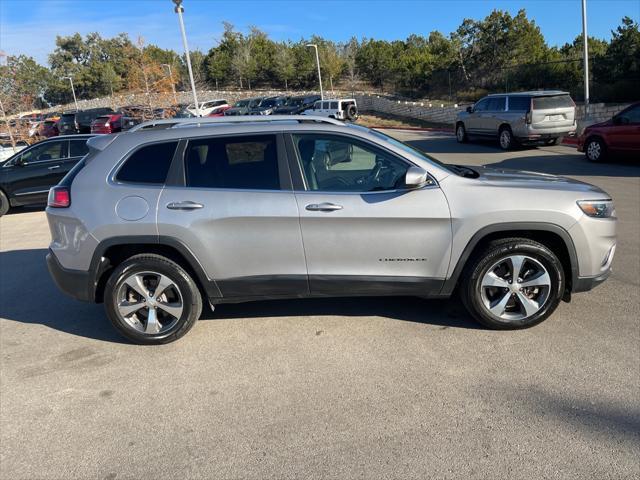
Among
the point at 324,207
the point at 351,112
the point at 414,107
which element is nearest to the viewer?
the point at 324,207

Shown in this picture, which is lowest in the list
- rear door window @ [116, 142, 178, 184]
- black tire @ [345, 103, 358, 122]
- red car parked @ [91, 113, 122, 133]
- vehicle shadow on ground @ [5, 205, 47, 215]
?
vehicle shadow on ground @ [5, 205, 47, 215]

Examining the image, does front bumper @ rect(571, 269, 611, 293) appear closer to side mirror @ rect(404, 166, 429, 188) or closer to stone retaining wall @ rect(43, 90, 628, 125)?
side mirror @ rect(404, 166, 429, 188)

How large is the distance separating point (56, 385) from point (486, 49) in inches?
1473

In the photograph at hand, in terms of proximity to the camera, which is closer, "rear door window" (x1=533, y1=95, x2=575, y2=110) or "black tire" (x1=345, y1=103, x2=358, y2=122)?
"rear door window" (x1=533, y1=95, x2=575, y2=110)

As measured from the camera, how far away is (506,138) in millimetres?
16078

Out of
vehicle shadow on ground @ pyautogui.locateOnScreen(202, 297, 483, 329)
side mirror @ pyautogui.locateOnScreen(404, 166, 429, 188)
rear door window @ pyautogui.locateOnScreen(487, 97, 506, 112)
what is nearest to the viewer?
side mirror @ pyautogui.locateOnScreen(404, 166, 429, 188)

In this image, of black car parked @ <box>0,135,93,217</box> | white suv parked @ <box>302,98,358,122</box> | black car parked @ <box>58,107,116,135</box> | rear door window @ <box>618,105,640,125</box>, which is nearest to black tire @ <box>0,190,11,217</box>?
black car parked @ <box>0,135,93,217</box>

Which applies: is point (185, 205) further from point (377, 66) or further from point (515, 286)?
point (377, 66)

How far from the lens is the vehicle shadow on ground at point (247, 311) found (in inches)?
173

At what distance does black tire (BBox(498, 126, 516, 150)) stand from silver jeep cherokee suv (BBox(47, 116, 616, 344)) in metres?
12.7

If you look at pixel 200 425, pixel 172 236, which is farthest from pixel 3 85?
pixel 200 425

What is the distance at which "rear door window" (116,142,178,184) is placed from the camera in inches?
158

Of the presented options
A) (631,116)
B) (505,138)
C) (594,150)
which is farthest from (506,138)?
(631,116)

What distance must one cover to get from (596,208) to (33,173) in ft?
35.9
